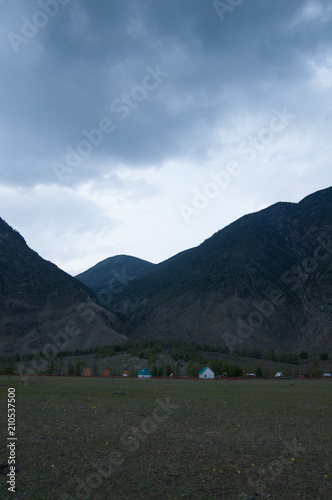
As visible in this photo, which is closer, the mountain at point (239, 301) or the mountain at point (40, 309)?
the mountain at point (40, 309)

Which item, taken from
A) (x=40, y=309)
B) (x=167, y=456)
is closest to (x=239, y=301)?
(x=40, y=309)

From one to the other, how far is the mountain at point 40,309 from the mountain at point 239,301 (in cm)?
2365

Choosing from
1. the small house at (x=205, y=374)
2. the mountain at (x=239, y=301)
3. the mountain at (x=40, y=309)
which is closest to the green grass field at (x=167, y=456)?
the small house at (x=205, y=374)

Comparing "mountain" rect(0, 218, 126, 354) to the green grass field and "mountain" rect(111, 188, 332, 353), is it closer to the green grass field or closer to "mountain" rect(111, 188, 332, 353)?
"mountain" rect(111, 188, 332, 353)

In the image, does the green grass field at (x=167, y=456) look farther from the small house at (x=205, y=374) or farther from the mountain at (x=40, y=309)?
the mountain at (x=40, y=309)

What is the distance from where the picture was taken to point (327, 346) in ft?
424

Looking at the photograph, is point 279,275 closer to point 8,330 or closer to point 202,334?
point 202,334

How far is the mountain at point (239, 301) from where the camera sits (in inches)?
5300

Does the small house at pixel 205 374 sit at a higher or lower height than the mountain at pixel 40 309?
lower

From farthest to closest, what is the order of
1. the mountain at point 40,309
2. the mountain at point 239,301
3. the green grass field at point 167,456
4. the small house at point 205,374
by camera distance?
the mountain at point 239,301, the mountain at point 40,309, the small house at point 205,374, the green grass field at point 167,456

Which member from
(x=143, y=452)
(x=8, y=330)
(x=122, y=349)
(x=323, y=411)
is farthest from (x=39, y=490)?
(x=8, y=330)

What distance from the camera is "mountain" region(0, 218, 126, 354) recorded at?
4577 inches

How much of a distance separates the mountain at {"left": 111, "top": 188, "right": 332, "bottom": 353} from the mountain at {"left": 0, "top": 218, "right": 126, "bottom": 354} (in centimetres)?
2365

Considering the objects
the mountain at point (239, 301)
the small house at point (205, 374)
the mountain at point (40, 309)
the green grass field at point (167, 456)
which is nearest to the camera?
the green grass field at point (167, 456)
